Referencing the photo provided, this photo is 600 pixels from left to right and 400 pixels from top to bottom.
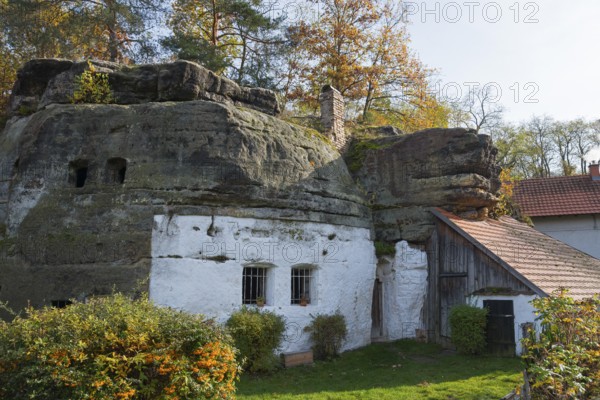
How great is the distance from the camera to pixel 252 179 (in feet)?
38.4

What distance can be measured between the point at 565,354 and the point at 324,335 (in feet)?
20.1

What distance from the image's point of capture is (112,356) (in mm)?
6242

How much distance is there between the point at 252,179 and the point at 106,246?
345 cm

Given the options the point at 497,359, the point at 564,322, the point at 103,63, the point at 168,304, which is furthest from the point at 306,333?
the point at 103,63

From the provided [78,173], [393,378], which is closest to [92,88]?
[78,173]

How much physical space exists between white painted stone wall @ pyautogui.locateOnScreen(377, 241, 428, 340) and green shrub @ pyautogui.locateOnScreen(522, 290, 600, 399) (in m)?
5.91

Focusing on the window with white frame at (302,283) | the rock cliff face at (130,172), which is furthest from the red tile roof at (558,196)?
the window with white frame at (302,283)

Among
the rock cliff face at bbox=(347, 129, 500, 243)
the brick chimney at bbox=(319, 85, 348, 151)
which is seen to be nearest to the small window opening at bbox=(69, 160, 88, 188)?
the brick chimney at bbox=(319, 85, 348, 151)

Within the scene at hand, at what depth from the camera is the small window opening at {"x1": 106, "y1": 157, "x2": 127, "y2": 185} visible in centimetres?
1150

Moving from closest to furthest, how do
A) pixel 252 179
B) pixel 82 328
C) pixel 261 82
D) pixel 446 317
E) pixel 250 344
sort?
pixel 82 328 < pixel 250 344 < pixel 252 179 < pixel 446 317 < pixel 261 82

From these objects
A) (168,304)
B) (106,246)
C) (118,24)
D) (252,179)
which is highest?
(118,24)

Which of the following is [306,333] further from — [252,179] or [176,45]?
[176,45]

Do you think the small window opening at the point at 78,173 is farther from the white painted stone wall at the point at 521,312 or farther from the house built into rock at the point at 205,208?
the white painted stone wall at the point at 521,312

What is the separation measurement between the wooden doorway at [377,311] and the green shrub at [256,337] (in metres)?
4.57
